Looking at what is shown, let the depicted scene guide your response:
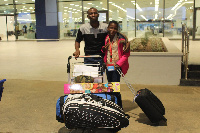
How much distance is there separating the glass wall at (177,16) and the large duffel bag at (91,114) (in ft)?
73.9

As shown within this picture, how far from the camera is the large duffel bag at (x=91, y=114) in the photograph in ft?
10.2

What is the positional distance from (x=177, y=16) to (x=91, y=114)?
75.7 feet

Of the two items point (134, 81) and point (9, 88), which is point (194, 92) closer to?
point (134, 81)

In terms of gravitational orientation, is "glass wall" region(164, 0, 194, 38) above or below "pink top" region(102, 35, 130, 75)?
above

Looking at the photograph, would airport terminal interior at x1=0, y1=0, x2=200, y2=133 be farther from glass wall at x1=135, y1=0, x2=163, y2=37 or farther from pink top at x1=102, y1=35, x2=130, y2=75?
pink top at x1=102, y1=35, x2=130, y2=75

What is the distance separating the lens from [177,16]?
24.5m

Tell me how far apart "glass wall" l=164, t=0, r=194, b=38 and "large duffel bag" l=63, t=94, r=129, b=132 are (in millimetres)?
22518

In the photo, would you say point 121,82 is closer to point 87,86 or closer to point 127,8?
point 87,86

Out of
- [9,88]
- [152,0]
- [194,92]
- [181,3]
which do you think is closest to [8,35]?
[152,0]

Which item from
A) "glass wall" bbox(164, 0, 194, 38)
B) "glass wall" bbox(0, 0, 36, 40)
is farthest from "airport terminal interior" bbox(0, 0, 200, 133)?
"glass wall" bbox(0, 0, 36, 40)

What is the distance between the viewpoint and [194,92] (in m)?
6.52

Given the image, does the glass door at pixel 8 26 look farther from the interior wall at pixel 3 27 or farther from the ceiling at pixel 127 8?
the ceiling at pixel 127 8

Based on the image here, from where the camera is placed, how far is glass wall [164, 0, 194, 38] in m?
24.3

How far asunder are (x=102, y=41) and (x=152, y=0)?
70.7 ft
